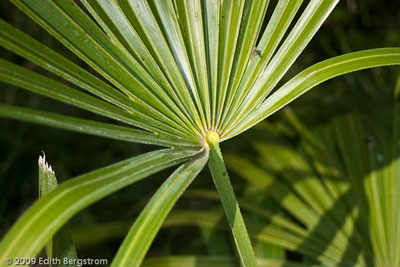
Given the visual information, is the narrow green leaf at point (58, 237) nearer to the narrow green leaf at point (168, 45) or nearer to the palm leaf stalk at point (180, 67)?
the palm leaf stalk at point (180, 67)

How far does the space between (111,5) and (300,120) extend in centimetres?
107

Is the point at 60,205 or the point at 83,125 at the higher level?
the point at 83,125

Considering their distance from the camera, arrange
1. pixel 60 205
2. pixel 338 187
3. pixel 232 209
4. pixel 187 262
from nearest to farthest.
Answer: pixel 60 205 → pixel 232 209 → pixel 187 262 → pixel 338 187

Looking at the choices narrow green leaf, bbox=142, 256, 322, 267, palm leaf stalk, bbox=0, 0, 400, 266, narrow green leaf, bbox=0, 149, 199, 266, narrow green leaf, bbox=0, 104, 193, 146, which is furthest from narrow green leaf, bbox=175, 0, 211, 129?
narrow green leaf, bbox=142, 256, 322, 267

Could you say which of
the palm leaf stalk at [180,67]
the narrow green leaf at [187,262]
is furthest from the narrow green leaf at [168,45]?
the narrow green leaf at [187,262]

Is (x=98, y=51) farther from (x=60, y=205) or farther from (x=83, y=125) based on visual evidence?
(x=60, y=205)

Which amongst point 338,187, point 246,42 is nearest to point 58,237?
point 246,42

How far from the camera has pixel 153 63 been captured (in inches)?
29.8

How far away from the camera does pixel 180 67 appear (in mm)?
788

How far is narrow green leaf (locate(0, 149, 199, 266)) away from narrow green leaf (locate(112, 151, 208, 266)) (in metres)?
0.04

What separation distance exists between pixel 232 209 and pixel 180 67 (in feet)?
0.90

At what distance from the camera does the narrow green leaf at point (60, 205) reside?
0.48 meters

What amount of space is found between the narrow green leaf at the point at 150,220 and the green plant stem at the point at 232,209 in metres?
0.06

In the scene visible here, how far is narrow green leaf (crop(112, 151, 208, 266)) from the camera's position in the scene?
0.54 meters
